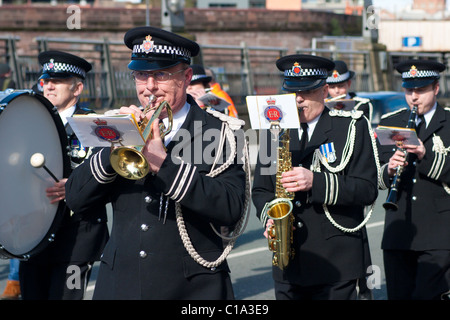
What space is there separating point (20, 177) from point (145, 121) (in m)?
1.47

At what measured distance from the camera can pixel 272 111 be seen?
15.1ft

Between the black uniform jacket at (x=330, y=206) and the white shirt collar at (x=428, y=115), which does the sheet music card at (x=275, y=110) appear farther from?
the white shirt collar at (x=428, y=115)

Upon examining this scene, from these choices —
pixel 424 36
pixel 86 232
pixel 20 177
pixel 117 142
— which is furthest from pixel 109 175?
pixel 424 36

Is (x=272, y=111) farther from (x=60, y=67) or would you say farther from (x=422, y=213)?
(x=422, y=213)

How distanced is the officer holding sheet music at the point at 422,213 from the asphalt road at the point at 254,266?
21.5 inches

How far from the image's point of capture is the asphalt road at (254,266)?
7.61 m

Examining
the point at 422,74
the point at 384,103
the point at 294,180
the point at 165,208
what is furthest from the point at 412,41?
the point at 165,208

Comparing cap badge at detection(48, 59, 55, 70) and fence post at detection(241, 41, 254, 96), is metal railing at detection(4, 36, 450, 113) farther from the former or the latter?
cap badge at detection(48, 59, 55, 70)

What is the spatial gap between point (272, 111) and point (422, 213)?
1912 millimetres

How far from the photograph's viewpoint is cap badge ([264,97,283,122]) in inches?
181

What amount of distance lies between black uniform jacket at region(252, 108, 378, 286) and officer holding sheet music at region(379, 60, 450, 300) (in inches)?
30.9

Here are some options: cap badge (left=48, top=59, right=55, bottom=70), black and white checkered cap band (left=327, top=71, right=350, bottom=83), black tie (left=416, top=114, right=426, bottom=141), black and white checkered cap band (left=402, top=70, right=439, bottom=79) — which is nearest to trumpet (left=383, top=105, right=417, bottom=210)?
black tie (left=416, top=114, right=426, bottom=141)

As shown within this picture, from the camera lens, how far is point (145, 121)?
3529 millimetres

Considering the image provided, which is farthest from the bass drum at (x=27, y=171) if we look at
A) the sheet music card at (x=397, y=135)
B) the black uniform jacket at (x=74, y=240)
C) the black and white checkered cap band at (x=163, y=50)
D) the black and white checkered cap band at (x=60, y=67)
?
the sheet music card at (x=397, y=135)
